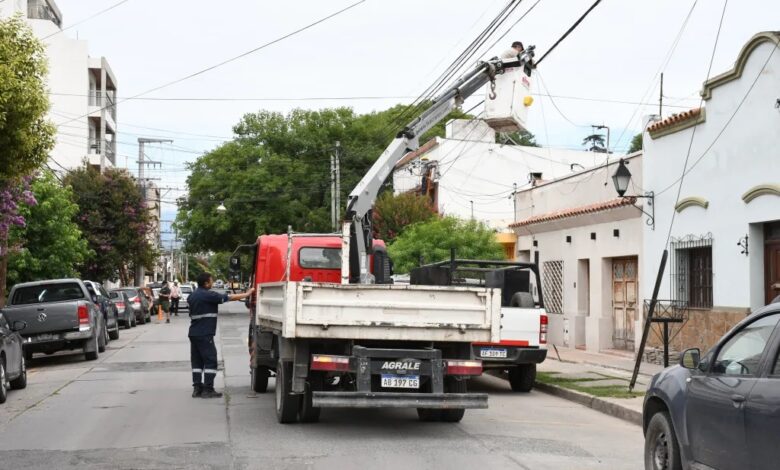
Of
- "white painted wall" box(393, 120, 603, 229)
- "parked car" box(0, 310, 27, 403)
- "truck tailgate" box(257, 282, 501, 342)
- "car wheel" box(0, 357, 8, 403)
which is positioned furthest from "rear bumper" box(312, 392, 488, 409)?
"white painted wall" box(393, 120, 603, 229)

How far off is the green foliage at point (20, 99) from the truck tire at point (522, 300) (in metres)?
7.62

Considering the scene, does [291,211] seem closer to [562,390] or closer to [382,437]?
[562,390]

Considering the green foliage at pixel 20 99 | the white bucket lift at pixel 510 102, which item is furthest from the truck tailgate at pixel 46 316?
the white bucket lift at pixel 510 102

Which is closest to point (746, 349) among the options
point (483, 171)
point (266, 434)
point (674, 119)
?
point (266, 434)

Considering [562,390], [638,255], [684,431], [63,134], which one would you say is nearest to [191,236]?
[63,134]

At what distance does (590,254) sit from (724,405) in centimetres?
1659

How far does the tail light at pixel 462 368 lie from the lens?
404 inches

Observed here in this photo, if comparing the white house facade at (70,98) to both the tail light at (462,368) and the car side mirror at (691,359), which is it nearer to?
the tail light at (462,368)

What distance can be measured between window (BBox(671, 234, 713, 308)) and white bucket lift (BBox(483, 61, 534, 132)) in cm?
440

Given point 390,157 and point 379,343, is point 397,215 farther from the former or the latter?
point 379,343

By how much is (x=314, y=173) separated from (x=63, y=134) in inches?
618

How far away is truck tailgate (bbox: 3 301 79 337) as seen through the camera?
19.9 metres

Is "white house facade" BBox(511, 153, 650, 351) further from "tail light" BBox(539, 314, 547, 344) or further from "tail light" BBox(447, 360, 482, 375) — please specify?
"tail light" BBox(447, 360, 482, 375)

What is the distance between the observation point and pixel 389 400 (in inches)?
386
